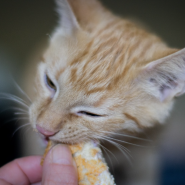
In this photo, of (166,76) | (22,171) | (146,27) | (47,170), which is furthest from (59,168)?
(146,27)

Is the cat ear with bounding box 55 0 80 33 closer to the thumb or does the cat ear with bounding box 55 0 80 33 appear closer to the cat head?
the cat head

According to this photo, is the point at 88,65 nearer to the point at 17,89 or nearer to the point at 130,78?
the point at 130,78

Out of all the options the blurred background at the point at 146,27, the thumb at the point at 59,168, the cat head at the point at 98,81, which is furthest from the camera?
the blurred background at the point at 146,27

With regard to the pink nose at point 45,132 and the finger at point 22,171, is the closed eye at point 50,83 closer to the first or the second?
the pink nose at point 45,132

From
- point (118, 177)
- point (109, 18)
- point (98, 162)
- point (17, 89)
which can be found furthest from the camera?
point (17, 89)

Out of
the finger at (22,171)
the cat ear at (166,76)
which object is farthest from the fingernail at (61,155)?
the cat ear at (166,76)

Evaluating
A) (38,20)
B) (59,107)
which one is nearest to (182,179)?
(59,107)
